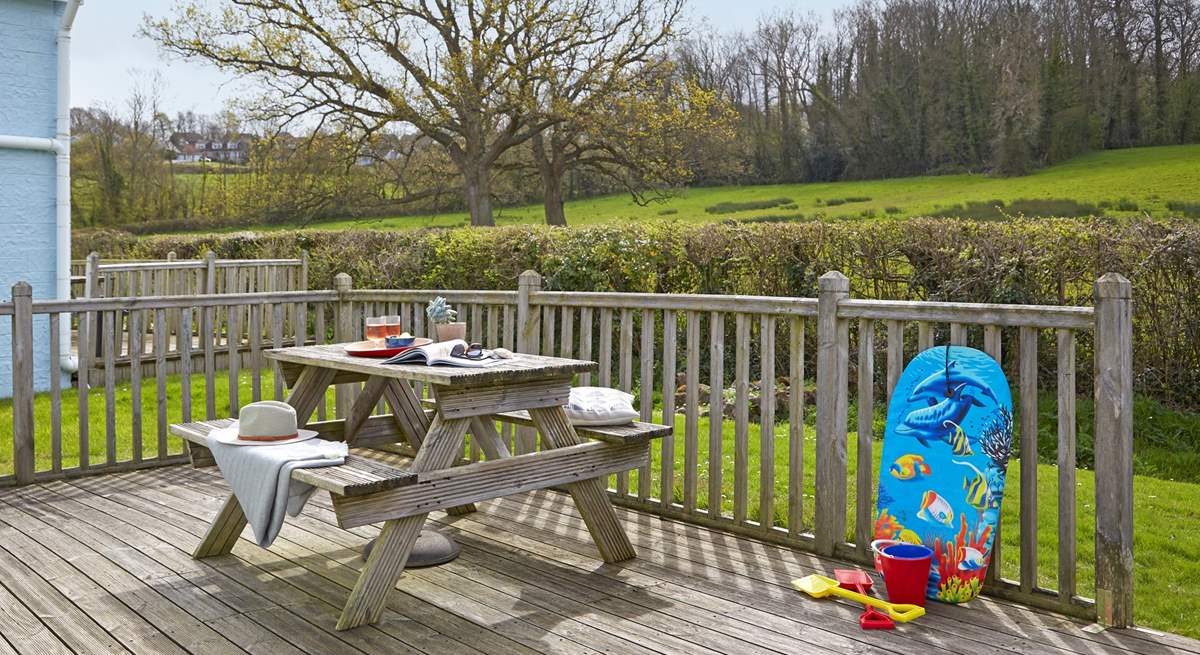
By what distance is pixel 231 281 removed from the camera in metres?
11.8

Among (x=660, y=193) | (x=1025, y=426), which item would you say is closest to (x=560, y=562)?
(x=1025, y=426)

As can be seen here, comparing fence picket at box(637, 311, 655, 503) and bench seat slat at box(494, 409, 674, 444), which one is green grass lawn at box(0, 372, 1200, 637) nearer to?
fence picket at box(637, 311, 655, 503)

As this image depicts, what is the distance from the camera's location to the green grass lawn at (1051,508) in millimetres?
3984

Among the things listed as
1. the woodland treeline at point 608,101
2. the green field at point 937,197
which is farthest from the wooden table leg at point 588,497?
the woodland treeline at point 608,101

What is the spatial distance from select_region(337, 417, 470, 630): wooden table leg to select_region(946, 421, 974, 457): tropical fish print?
1.80 m

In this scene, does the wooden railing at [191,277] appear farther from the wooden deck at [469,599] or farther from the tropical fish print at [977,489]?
the tropical fish print at [977,489]

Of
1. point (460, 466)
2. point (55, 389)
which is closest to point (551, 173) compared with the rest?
point (55, 389)

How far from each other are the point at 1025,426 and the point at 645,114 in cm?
1760

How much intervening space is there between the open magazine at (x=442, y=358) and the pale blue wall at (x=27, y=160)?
21.9 feet

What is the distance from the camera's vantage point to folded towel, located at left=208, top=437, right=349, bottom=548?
11.2 ft

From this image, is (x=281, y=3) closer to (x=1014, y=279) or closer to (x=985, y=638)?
(x=1014, y=279)

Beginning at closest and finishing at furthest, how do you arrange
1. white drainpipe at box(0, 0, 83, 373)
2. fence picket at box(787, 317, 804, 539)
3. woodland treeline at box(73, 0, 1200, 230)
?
fence picket at box(787, 317, 804, 539) < white drainpipe at box(0, 0, 83, 373) < woodland treeline at box(73, 0, 1200, 230)

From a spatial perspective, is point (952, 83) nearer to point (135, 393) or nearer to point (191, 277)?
point (191, 277)

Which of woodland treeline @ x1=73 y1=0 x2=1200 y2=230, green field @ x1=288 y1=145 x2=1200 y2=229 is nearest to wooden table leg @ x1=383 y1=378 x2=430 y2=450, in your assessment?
green field @ x1=288 y1=145 x2=1200 y2=229
